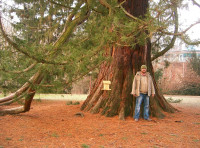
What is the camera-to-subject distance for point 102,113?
647 centimetres

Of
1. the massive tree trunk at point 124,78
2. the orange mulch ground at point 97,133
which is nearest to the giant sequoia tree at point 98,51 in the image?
the massive tree trunk at point 124,78

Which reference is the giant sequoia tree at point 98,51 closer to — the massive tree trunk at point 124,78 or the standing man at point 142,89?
the massive tree trunk at point 124,78

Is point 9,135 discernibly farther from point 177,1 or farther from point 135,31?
point 177,1

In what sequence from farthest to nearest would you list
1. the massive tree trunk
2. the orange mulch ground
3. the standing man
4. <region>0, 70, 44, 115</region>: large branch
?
the massive tree trunk < the standing man < <region>0, 70, 44, 115</region>: large branch < the orange mulch ground

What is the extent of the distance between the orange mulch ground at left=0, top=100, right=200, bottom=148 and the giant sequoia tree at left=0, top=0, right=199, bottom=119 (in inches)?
26.4

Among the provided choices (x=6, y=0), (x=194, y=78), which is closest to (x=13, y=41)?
(x=6, y=0)

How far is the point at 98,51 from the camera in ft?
15.7

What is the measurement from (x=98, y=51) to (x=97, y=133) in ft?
5.92

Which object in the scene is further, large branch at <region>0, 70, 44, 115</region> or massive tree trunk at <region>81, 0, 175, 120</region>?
massive tree trunk at <region>81, 0, 175, 120</region>

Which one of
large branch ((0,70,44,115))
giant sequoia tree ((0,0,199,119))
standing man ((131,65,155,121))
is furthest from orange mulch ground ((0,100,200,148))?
giant sequoia tree ((0,0,199,119))

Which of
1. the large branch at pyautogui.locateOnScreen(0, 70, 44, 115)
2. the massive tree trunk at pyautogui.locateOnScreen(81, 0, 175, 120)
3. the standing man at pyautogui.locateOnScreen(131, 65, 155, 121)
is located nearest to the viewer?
the large branch at pyautogui.locateOnScreen(0, 70, 44, 115)

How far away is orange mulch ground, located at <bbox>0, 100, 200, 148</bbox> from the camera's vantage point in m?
3.78

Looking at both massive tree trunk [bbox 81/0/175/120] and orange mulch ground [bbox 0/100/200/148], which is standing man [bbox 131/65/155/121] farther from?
massive tree trunk [bbox 81/0/175/120]

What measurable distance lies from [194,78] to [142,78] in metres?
15.6
